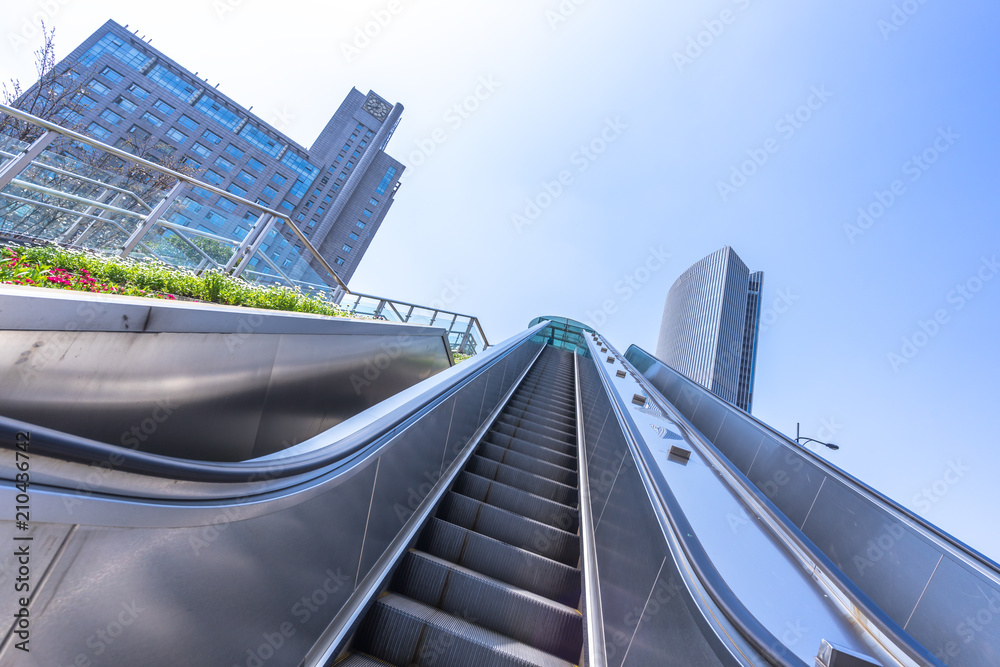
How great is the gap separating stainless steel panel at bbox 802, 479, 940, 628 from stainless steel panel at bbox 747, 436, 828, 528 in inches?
6.7

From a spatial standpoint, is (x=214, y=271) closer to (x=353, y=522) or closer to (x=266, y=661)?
(x=353, y=522)

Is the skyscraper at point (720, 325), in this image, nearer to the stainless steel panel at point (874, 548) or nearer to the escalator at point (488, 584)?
the stainless steel panel at point (874, 548)

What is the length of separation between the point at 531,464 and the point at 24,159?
4.92 m

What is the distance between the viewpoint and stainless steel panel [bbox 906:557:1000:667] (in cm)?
208

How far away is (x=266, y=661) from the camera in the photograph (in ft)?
4.96

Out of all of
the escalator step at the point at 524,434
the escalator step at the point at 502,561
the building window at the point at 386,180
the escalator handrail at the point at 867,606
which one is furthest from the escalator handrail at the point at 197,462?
the building window at the point at 386,180

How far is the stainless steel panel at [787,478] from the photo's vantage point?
12.8ft

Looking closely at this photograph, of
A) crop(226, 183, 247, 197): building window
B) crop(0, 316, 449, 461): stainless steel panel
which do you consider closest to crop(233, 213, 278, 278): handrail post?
crop(0, 316, 449, 461): stainless steel panel

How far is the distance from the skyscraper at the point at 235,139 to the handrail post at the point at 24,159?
98.5 ft

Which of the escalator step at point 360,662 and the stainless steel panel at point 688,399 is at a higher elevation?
the stainless steel panel at point 688,399

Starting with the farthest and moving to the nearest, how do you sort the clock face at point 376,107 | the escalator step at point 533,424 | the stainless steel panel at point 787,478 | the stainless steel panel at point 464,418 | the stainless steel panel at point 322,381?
the clock face at point 376,107
the escalator step at point 533,424
the stainless steel panel at point 787,478
the stainless steel panel at point 464,418
the stainless steel panel at point 322,381

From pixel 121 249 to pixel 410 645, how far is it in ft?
14.6

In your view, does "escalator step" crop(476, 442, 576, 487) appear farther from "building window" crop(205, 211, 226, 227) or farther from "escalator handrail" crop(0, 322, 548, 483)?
"building window" crop(205, 211, 226, 227)

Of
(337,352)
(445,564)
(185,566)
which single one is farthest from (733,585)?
(337,352)
